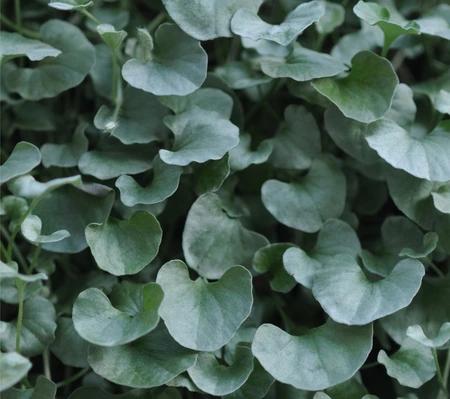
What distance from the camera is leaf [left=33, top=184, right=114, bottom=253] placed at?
0.81m

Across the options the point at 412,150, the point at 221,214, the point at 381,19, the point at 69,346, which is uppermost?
the point at 381,19

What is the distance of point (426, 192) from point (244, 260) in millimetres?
269

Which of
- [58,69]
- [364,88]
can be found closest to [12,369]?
[58,69]

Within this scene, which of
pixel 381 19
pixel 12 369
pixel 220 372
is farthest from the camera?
pixel 381 19

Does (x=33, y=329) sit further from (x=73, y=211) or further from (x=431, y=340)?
(x=431, y=340)

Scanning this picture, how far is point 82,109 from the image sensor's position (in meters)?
1.10

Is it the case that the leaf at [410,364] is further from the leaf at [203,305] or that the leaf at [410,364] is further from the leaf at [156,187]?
the leaf at [156,187]

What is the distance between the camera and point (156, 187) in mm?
796

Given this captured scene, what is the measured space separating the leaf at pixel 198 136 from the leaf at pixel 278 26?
0.12 m

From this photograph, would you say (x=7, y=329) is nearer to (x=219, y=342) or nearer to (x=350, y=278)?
(x=219, y=342)

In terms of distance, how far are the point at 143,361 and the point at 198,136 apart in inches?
11.6

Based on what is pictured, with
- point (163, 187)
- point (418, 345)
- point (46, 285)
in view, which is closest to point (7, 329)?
point (46, 285)

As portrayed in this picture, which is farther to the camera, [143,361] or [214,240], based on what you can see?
[214,240]

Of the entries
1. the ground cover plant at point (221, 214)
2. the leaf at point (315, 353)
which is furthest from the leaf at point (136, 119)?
the leaf at point (315, 353)
